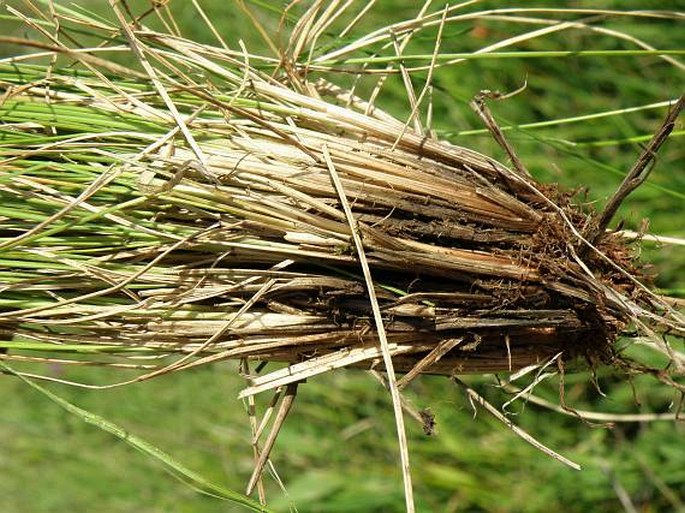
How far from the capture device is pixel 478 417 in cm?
196

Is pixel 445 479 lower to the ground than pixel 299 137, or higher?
lower

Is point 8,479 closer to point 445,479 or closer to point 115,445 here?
point 115,445

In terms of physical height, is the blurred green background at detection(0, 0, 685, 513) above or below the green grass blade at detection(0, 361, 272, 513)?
below

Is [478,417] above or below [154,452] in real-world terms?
below

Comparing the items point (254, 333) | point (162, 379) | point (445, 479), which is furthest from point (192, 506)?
point (254, 333)

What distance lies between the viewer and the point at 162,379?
8.14 feet

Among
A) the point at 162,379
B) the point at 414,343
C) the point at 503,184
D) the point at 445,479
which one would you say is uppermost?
the point at 503,184

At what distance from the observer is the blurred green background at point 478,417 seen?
179cm

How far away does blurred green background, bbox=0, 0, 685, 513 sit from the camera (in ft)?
5.86

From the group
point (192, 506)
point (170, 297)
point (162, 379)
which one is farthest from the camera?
point (162, 379)

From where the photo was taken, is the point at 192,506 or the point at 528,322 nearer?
the point at 528,322

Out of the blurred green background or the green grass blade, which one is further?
the blurred green background

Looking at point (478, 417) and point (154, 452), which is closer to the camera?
point (154, 452)

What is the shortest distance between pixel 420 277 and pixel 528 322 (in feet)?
0.40
